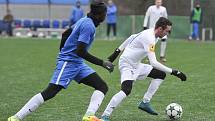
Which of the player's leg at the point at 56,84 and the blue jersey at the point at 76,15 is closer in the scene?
the player's leg at the point at 56,84

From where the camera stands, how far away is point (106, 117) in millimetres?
8797

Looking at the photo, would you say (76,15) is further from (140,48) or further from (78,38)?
(78,38)

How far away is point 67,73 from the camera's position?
26.5ft

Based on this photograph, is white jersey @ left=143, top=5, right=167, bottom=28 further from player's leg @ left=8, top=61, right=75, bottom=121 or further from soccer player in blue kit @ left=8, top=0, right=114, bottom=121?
player's leg @ left=8, top=61, right=75, bottom=121

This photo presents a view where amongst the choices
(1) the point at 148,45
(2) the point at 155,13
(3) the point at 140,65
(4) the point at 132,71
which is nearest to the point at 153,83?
(3) the point at 140,65

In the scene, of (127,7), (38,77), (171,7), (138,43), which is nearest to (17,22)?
(127,7)

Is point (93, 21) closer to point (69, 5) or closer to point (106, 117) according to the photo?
point (106, 117)

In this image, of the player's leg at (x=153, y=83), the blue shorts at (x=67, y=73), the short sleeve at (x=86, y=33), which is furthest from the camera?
the player's leg at (x=153, y=83)

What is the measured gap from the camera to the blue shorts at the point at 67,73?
26.3 feet

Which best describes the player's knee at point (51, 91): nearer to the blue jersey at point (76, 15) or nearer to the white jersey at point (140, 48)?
the white jersey at point (140, 48)

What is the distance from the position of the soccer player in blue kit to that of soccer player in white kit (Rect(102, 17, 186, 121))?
618 mm

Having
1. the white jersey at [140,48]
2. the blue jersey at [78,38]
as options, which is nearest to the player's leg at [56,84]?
the blue jersey at [78,38]

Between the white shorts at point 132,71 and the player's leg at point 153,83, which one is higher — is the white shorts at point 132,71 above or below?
above

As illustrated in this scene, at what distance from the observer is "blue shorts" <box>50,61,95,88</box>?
8.03 metres
